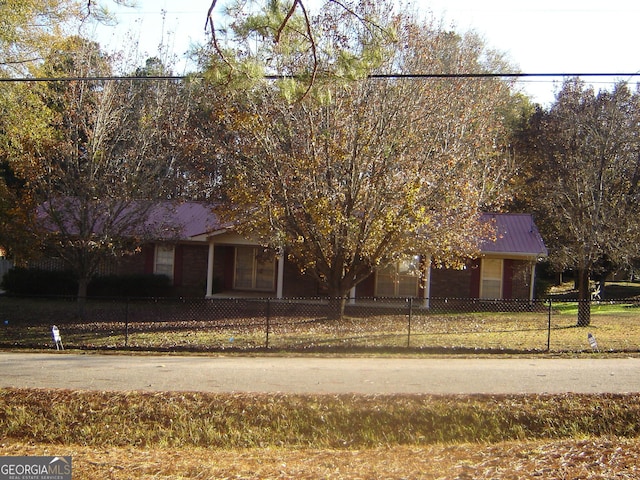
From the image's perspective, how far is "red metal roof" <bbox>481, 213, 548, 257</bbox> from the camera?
22.4m

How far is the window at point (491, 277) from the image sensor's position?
2347cm

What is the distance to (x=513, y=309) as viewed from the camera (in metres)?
21.7

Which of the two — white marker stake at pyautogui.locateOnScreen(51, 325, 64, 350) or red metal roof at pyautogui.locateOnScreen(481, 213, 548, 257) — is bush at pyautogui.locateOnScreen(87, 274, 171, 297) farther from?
red metal roof at pyautogui.locateOnScreen(481, 213, 548, 257)

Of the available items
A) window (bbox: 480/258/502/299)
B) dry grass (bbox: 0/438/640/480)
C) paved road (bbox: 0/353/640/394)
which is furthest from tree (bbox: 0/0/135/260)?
window (bbox: 480/258/502/299)

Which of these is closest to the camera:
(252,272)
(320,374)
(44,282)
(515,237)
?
(320,374)

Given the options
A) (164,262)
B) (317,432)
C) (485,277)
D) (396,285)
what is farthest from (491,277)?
(317,432)

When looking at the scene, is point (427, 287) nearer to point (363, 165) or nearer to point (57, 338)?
point (363, 165)

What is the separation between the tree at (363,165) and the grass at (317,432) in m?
7.93

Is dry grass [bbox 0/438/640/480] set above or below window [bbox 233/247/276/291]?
below

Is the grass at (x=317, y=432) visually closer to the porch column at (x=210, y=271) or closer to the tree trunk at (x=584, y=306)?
the tree trunk at (x=584, y=306)

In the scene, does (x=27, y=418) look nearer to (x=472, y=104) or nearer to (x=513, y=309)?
(x=472, y=104)

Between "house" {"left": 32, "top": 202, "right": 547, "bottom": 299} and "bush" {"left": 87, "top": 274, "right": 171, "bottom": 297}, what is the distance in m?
0.57

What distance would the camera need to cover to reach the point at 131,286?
24016 millimetres

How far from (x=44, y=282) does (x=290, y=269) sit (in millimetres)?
9807
